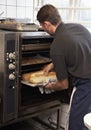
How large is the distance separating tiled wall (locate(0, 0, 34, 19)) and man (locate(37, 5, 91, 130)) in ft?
2.88

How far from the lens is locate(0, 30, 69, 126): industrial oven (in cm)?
164

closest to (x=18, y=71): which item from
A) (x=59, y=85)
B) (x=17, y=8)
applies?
(x=59, y=85)

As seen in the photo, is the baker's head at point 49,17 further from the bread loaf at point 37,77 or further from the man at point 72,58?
the bread loaf at point 37,77

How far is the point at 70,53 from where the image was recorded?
1.54 m

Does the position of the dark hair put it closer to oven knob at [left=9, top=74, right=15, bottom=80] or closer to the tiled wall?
oven knob at [left=9, top=74, right=15, bottom=80]

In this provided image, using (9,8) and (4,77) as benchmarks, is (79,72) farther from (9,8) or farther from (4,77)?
(9,8)

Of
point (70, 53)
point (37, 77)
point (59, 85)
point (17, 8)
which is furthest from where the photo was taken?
point (17, 8)

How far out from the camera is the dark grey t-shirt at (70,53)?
153 centimetres

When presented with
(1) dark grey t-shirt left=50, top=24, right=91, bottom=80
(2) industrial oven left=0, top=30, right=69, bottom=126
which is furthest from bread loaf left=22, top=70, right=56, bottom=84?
(1) dark grey t-shirt left=50, top=24, right=91, bottom=80

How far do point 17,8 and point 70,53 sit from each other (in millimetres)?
1221

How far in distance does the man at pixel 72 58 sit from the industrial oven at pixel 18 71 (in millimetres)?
208

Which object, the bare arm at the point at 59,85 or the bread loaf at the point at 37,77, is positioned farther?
the bread loaf at the point at 37,77

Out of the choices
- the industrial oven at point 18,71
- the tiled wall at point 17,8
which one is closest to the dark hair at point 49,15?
the industrial oven at point 18,71

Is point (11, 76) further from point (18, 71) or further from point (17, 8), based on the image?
point (17, 8)
